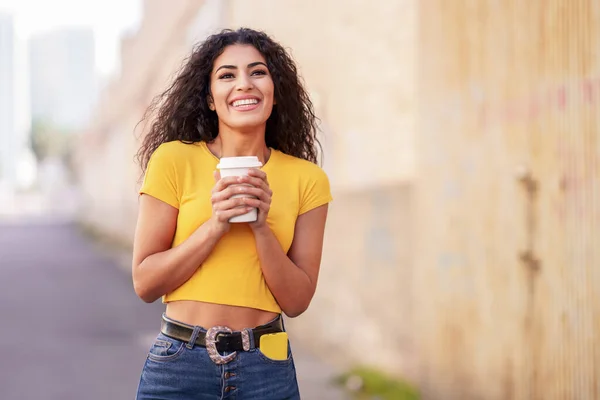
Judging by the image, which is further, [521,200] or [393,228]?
[393,228]

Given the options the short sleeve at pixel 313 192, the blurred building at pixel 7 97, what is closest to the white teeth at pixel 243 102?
the short sleeve at pixel 313 192

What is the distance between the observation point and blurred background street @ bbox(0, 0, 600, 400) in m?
4.34

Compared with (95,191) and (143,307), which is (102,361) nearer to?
(143,307)

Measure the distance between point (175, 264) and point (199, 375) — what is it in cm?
31

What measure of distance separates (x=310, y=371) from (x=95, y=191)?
1189 inches

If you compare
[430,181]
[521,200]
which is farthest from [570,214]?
[430,181]

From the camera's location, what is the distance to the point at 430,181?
5715 millimetres

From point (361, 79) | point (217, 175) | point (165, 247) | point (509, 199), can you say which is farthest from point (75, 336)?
point (217, 175)

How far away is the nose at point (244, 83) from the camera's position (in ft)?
7.91

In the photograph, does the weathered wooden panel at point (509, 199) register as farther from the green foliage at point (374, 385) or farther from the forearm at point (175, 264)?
the forearm at point (175, 264)

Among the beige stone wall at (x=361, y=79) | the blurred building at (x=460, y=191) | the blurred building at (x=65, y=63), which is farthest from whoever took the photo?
the blurred building at (x=65, y=63)

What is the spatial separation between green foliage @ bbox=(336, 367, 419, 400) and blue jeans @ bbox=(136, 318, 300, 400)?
3.64 m

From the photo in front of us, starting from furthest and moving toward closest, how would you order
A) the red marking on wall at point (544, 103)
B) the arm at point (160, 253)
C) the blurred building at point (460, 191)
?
the blurred building at point (460, 191) → the red marking on wall at point (544, 103) → the arm at point (160, 253)

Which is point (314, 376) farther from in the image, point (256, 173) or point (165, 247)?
point (256, 173)
